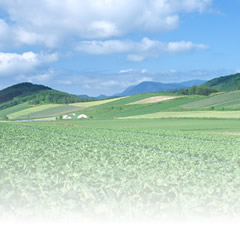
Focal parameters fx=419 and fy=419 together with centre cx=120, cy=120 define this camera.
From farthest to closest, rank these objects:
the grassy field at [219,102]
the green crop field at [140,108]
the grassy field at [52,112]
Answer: the grassy field at [52,112] < the green crop field at [140,108] < the grassy field at [219,102]

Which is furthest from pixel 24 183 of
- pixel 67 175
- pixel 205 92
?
pixel 205 92

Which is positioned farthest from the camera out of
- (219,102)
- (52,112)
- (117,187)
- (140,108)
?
(52,112)

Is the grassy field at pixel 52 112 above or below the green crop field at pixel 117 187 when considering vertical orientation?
above

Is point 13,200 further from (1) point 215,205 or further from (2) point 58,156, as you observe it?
(2) point 58,156

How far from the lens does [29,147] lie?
26.1m

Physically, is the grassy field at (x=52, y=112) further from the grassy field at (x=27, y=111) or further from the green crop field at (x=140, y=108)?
the green crop field at (x=140, y=108)

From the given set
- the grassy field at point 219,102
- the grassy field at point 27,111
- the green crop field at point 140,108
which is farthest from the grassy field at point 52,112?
the grassy field at point 219,102

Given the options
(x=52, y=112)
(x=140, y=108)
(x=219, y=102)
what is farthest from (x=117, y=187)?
(x=52, y=112)

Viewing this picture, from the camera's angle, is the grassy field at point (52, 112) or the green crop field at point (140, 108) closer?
the green crop field at point (140, 108)

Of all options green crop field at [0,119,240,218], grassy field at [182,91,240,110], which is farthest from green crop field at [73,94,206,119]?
green crop field at [0,119,240,218]

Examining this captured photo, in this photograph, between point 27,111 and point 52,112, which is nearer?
point 52,112

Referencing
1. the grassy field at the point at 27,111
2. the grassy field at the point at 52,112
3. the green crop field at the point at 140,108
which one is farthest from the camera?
the grassy field at the point at 27,111

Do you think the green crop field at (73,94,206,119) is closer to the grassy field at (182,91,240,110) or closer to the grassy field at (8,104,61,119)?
the grassy field at (182,91,240,110)

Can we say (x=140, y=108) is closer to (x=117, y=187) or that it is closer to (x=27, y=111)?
(x=27, y=111)
